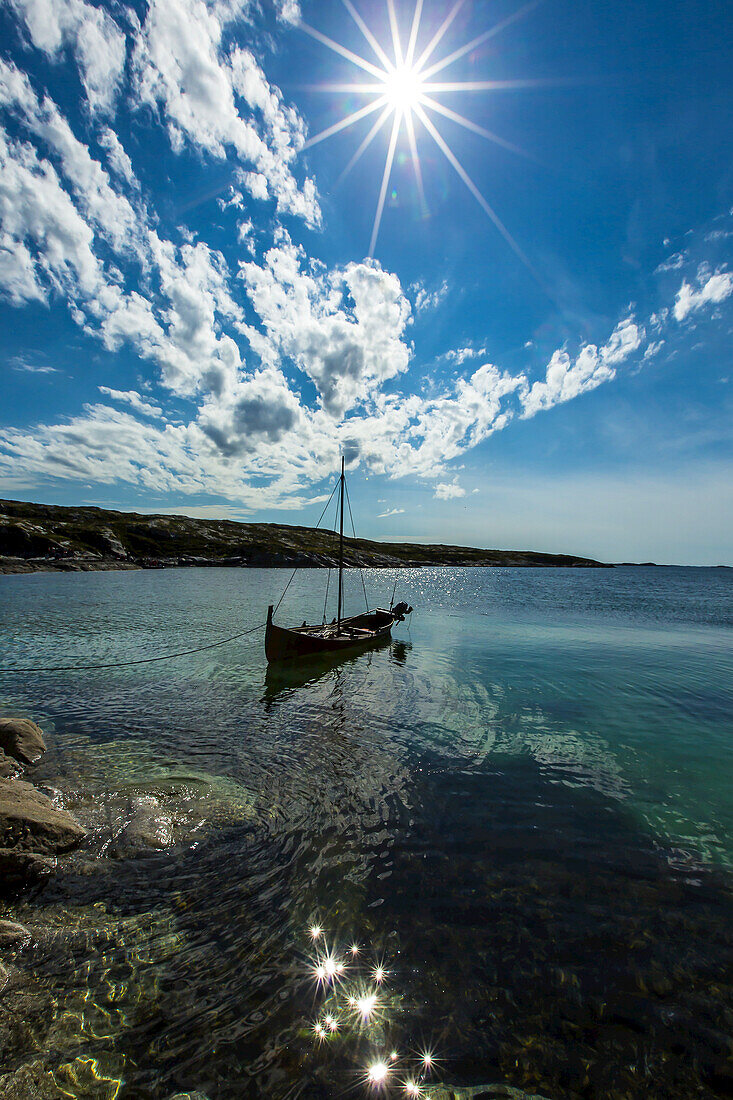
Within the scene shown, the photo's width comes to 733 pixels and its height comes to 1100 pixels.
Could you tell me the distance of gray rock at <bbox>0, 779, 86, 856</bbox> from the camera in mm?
8656

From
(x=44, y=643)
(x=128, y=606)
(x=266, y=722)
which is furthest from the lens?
(x=128, y=606)

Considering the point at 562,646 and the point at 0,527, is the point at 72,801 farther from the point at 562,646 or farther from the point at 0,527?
the point at 0,527

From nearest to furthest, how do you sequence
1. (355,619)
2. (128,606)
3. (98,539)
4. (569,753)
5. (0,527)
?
(569,753) < (355,619) < (128,606) < (0,527) < (98,539)

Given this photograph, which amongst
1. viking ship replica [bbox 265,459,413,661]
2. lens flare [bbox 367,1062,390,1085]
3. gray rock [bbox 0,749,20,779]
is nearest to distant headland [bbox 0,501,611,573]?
viking ship replica [bbox 265,459,413,661]

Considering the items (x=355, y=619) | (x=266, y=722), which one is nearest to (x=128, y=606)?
(x=355, y=619)

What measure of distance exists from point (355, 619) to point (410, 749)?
23872mm

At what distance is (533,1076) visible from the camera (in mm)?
5738

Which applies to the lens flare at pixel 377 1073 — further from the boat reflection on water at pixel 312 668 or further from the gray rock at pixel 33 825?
the boat reflection on water at pixel 312 668

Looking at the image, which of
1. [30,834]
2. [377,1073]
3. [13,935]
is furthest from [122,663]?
[377,1073]

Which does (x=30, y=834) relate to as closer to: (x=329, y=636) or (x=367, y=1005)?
(x=367, y=1005)

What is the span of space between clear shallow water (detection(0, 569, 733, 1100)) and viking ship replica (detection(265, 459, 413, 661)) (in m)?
6.17

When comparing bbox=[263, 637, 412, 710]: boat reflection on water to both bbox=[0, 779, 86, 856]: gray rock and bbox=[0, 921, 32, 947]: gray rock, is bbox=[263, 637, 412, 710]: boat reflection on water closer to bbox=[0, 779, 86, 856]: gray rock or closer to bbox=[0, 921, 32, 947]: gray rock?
bbox=[0, 779, 86, 856]: gray rock

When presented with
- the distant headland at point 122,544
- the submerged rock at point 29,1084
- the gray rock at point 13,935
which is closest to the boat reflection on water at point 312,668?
the gray rock at point 13,935

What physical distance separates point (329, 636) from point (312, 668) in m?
4.93
